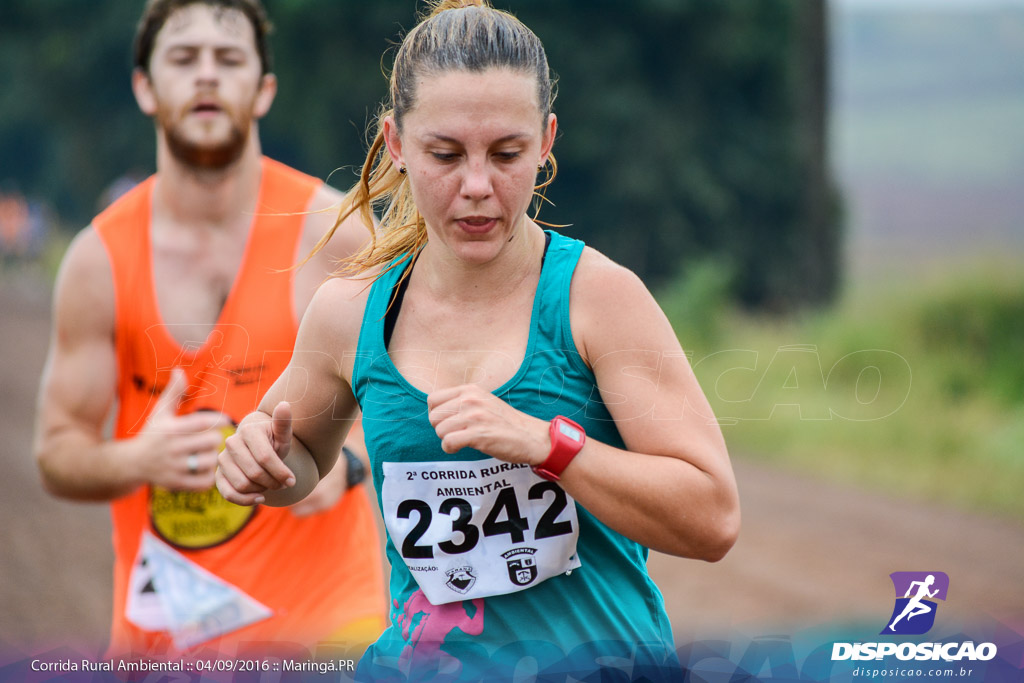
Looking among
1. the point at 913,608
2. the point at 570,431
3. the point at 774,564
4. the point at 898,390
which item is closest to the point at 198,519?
the point at 570,431

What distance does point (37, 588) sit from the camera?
20.8 ft

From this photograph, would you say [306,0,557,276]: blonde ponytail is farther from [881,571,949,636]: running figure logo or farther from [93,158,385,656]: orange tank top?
[881,571,949,636]: running figure logo

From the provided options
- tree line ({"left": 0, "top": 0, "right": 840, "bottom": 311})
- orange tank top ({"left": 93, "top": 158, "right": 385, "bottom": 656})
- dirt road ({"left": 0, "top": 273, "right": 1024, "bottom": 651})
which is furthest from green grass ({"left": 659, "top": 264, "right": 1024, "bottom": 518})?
orange tank top ({"left": 93, "top": 158, "right": 385, "bottom": 656})

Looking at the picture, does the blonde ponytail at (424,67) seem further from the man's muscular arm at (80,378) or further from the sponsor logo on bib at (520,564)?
the man's muscular arm at (80,378)

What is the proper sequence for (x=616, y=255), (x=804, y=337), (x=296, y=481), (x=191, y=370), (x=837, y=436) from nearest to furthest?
1. (x=296, y=481)
2. (x=191, y=370)
3. (x=837, y=436)
4. (x=804, y=337)
5. (x=616, y=255)

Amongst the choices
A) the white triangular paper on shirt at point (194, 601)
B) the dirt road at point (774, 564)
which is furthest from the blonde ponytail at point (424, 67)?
the dirt road at point (774, 564)

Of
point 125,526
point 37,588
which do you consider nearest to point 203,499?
point 125,526

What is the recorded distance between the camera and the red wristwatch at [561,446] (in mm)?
1926

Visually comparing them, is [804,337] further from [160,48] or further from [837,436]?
[160,48]

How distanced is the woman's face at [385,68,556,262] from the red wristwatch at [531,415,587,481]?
0.35 meters

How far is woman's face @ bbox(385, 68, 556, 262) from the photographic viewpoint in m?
1.97

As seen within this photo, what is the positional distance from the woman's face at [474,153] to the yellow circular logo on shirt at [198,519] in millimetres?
1516

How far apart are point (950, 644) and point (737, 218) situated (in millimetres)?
16204

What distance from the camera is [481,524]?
85.5 inches
